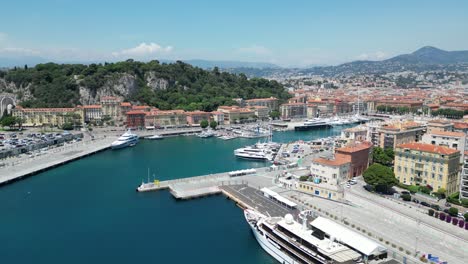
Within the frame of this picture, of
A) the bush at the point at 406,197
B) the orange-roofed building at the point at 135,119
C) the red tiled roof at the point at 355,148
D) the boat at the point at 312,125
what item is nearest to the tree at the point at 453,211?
the bush at the point at 406,197

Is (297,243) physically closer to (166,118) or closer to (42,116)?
(166,118)

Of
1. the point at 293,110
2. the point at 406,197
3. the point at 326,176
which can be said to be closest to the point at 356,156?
the point at 326,176

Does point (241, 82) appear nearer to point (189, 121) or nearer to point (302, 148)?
point (189, 121)

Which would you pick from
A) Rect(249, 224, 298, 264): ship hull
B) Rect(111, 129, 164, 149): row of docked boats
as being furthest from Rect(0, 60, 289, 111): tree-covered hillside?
Rect(249, 224, 298, 264): ship hull

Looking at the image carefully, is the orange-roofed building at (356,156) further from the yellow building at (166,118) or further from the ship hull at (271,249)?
the yellow building at (166,118)

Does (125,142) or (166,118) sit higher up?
(166,118)

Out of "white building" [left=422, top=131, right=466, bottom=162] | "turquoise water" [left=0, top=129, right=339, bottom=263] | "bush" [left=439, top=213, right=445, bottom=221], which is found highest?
"white building" [left=422, top=131, right=466, bottom=162]

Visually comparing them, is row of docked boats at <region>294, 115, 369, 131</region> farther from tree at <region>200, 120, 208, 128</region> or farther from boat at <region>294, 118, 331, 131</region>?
tree at <region>200, 120, 208, 128</region>

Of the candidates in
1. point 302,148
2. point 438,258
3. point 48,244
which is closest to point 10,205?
point 48,244
